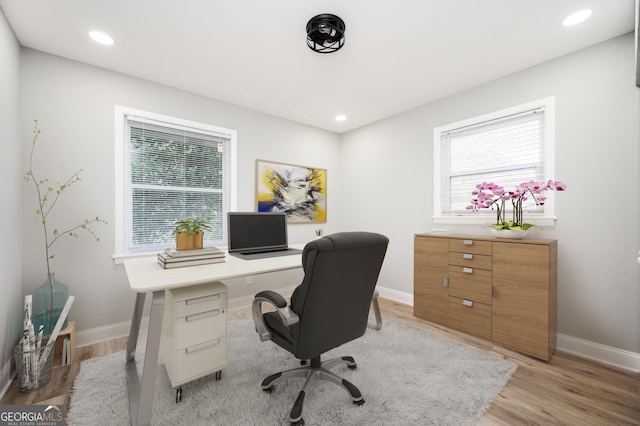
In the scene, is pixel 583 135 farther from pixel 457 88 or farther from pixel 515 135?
pixel 457 88

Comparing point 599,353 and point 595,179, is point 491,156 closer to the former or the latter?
point 595,179

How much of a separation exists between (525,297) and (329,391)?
1.76 meters

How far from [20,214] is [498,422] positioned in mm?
3603

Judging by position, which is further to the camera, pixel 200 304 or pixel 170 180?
pixel 170 180

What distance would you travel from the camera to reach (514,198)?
2455 millimetres

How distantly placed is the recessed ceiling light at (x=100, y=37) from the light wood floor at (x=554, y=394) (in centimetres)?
253

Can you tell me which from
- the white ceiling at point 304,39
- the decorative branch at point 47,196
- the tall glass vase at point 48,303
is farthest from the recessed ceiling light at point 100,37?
the tall glass vase at point 48,303

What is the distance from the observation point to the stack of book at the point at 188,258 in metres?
1.69

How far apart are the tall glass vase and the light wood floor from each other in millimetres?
362

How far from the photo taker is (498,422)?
1.51 metres

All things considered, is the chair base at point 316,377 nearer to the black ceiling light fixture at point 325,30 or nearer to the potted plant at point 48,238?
the potted plant at point 48,238

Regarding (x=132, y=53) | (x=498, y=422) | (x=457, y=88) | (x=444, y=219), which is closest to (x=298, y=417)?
(x=498, y=422)

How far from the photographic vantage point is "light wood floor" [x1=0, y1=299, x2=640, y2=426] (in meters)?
1.55

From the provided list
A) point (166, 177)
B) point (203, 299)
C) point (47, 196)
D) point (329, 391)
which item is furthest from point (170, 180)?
point (329, 391)
